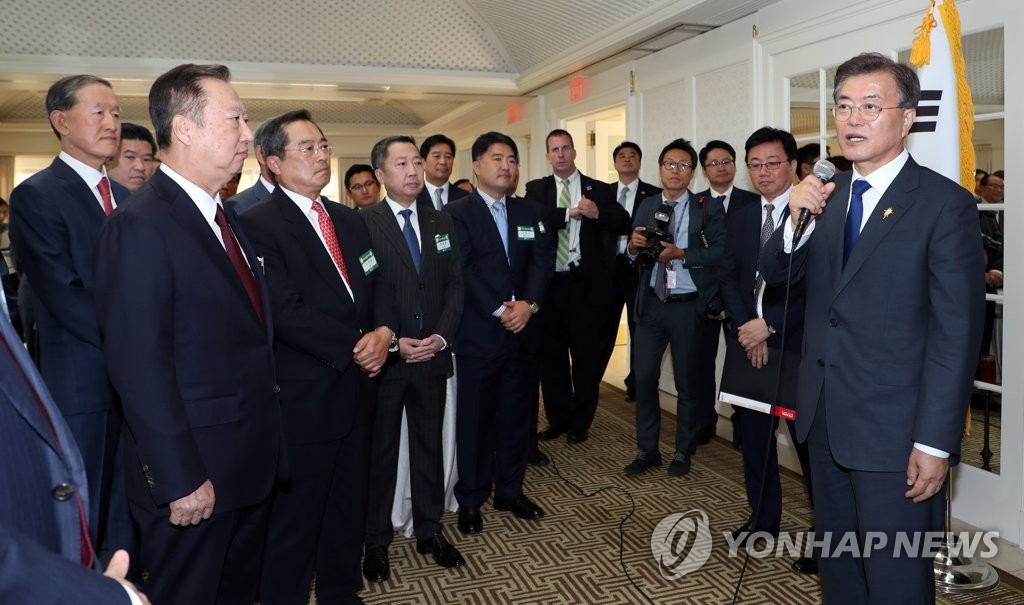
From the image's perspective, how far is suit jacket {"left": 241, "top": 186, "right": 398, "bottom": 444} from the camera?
238cm

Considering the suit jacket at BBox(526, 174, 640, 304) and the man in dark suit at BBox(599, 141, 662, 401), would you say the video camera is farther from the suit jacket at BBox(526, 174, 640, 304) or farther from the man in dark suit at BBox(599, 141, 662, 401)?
the man in dark suit at BBox(599, 141, 662, 401)

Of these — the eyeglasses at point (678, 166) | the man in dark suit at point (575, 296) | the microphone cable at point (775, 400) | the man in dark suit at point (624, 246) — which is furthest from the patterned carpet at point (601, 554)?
the eyeglasses at point (678, 166)

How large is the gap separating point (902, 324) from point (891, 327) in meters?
0.03

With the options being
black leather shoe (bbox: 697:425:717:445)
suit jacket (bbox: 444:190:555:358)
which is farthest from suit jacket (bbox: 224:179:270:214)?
black leather shoe (bbox: 697:425:717:445)

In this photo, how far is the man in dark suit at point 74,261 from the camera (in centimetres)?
256

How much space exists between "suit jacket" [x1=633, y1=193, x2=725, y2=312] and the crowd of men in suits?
2 cm

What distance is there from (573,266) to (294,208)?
2.66 m

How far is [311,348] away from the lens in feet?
7.83

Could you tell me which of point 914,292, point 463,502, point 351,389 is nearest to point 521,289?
point 463,502

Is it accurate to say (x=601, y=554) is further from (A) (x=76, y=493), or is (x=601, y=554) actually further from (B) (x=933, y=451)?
(A) (x=76, y=493)

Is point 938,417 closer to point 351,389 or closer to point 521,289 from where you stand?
point 351,389

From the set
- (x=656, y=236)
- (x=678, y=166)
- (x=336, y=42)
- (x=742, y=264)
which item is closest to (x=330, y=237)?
(x=742, y=264)

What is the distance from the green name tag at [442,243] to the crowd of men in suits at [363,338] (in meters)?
0.02

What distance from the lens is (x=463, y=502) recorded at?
11.6 ft
